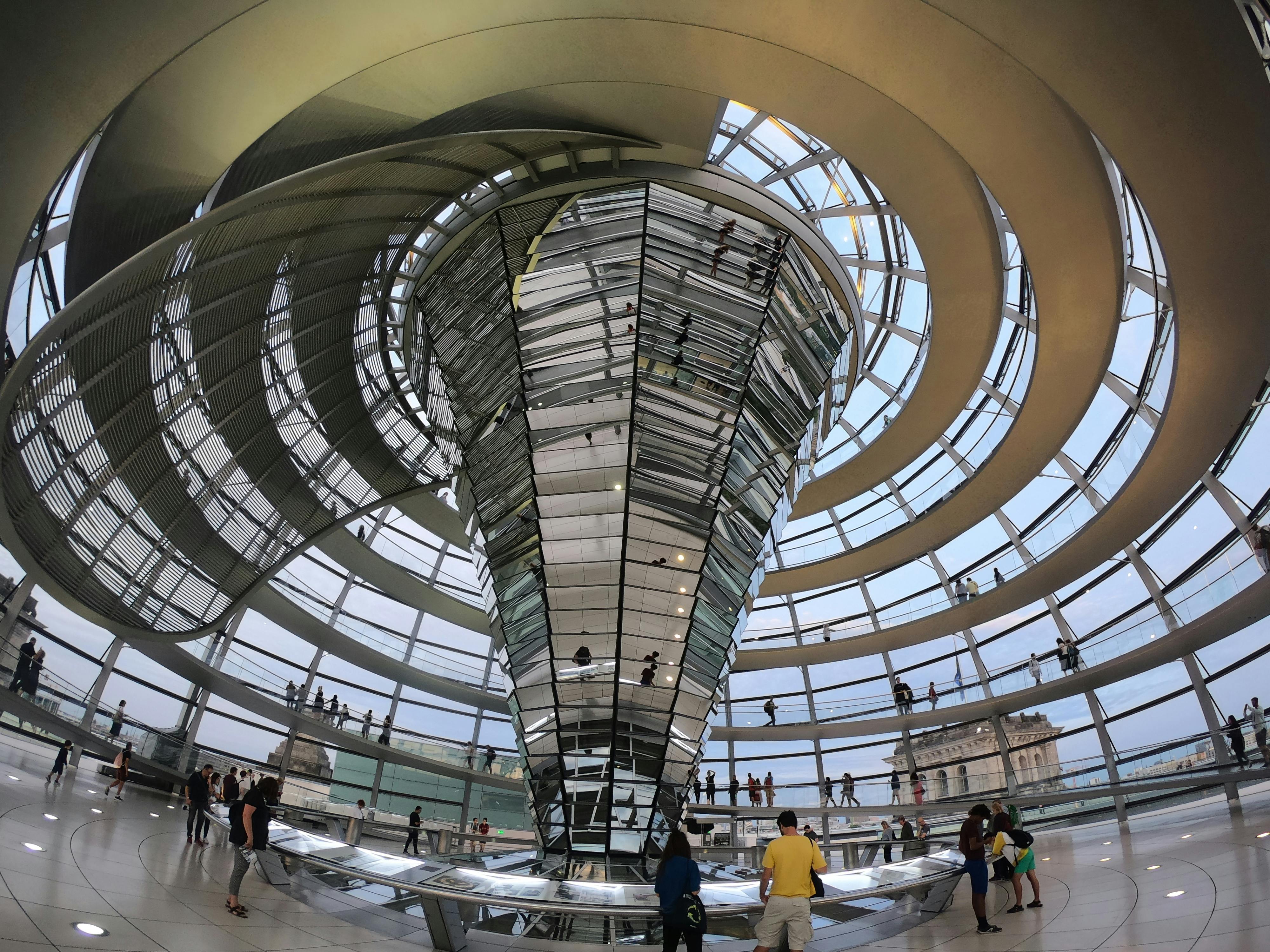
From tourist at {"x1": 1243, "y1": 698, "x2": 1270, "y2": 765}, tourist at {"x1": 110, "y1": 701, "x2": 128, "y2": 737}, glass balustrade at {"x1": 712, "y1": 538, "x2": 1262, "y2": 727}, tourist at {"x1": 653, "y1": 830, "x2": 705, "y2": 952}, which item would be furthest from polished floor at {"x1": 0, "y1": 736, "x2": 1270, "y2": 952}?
glass balustrade at {"x1": 712, "y1": 538, "x2": 1262, "y2": 727}

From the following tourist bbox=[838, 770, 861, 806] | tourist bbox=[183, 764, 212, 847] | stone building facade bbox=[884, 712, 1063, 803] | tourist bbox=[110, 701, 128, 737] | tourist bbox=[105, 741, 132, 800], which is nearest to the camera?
tourist bbox=[183, 764, 212, 847]

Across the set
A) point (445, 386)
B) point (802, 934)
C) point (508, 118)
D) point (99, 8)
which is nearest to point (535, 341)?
point (445, 386)

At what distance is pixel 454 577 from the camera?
35.5 meters

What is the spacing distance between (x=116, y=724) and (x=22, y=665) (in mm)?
2794

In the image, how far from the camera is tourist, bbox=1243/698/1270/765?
17016mm

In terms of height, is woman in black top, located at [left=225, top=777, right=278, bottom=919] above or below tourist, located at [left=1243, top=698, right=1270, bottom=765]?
below

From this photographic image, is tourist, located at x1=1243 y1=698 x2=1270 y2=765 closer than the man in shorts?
No

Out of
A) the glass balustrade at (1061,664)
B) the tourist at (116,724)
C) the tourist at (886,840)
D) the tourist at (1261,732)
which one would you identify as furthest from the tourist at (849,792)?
the tourist at (116,724)

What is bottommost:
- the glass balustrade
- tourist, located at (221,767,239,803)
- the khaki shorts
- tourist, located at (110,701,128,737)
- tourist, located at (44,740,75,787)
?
the khaki shorts

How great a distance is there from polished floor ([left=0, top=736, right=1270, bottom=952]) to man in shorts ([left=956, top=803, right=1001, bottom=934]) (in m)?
0.18

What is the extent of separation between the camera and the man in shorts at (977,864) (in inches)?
313

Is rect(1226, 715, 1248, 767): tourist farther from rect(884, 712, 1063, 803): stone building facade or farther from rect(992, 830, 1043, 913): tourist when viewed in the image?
rect(992, 830, 1043, 913): tourist

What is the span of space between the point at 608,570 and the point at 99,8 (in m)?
12.0

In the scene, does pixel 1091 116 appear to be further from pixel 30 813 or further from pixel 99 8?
pixel 30 813
